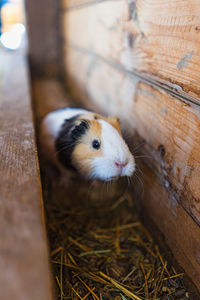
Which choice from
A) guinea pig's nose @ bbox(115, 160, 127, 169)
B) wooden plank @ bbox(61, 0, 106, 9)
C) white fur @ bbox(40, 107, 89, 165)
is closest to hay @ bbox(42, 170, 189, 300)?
white fur @ bbox(40, 107, 89, 165)

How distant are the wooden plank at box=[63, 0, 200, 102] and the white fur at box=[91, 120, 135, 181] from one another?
41 centimetres

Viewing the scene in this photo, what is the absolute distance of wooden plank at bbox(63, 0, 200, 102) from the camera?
1.08 metres

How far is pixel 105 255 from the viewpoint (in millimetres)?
1512

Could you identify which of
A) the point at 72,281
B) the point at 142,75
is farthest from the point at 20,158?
the point at 142,75

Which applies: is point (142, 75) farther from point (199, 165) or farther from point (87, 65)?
point (87, 65)

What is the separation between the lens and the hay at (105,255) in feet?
4.16

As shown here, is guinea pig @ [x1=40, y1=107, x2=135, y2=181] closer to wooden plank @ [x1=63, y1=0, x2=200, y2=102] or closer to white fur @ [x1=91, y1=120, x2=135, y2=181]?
white fur @ [x1=91, y1=120, x2=135, y2=181]

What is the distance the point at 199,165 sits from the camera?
110 cm

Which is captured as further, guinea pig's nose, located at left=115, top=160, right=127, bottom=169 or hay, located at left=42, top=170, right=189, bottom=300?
guinea pig's nose, located at left=115, top=160, right=127, bottom=169

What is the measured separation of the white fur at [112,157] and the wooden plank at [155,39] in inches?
16.0

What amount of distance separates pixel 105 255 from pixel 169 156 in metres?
0.73

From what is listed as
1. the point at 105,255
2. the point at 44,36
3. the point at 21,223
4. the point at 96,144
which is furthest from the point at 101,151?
the point at 44,36

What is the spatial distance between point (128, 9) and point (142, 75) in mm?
497

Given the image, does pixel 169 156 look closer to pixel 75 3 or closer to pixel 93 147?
pixel 93 147
